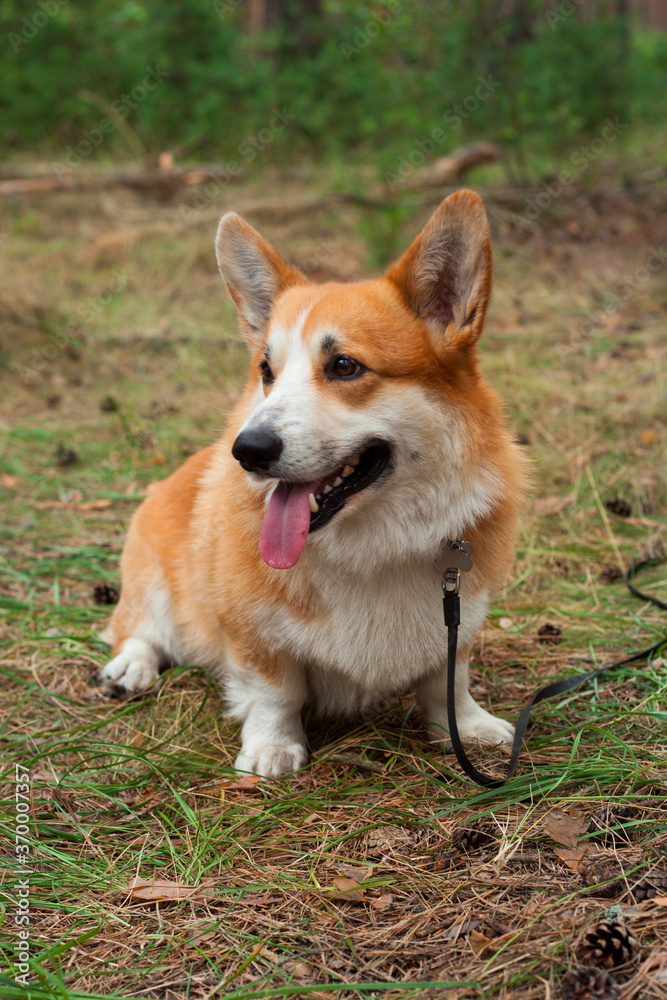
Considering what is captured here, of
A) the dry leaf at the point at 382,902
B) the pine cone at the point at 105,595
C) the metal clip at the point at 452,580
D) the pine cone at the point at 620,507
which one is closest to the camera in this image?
the dry leaf at the point at 382,902

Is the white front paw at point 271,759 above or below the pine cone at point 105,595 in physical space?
above

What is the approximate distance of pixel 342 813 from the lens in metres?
2.43

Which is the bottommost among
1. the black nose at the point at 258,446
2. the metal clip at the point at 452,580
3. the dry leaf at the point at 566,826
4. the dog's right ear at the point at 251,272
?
the dry leaf at the point at 566,826

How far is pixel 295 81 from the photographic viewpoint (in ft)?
38.2

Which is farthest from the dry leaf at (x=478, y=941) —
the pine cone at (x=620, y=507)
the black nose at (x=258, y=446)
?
the pine cone at (x=620, y=507)

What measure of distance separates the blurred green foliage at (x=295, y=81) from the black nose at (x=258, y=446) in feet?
27.3

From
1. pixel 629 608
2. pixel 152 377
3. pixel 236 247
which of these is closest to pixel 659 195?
pixel 152 377

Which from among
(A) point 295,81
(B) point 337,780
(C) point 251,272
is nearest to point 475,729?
(B) point 337,780

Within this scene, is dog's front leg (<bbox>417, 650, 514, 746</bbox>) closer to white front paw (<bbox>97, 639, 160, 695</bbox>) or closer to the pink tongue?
the pink tongue

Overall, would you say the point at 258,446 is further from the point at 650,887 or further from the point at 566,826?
the point at 650,887

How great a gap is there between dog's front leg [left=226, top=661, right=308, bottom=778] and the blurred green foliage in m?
8.28

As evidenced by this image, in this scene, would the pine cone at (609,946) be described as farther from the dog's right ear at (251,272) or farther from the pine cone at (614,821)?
the dog's right ear at (251,272)

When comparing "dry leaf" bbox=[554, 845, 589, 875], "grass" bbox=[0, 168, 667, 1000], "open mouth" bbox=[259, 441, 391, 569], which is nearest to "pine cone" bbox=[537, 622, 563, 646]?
"grass" bbox=[0, 168, 667, 1000]

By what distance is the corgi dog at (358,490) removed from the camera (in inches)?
91.9
